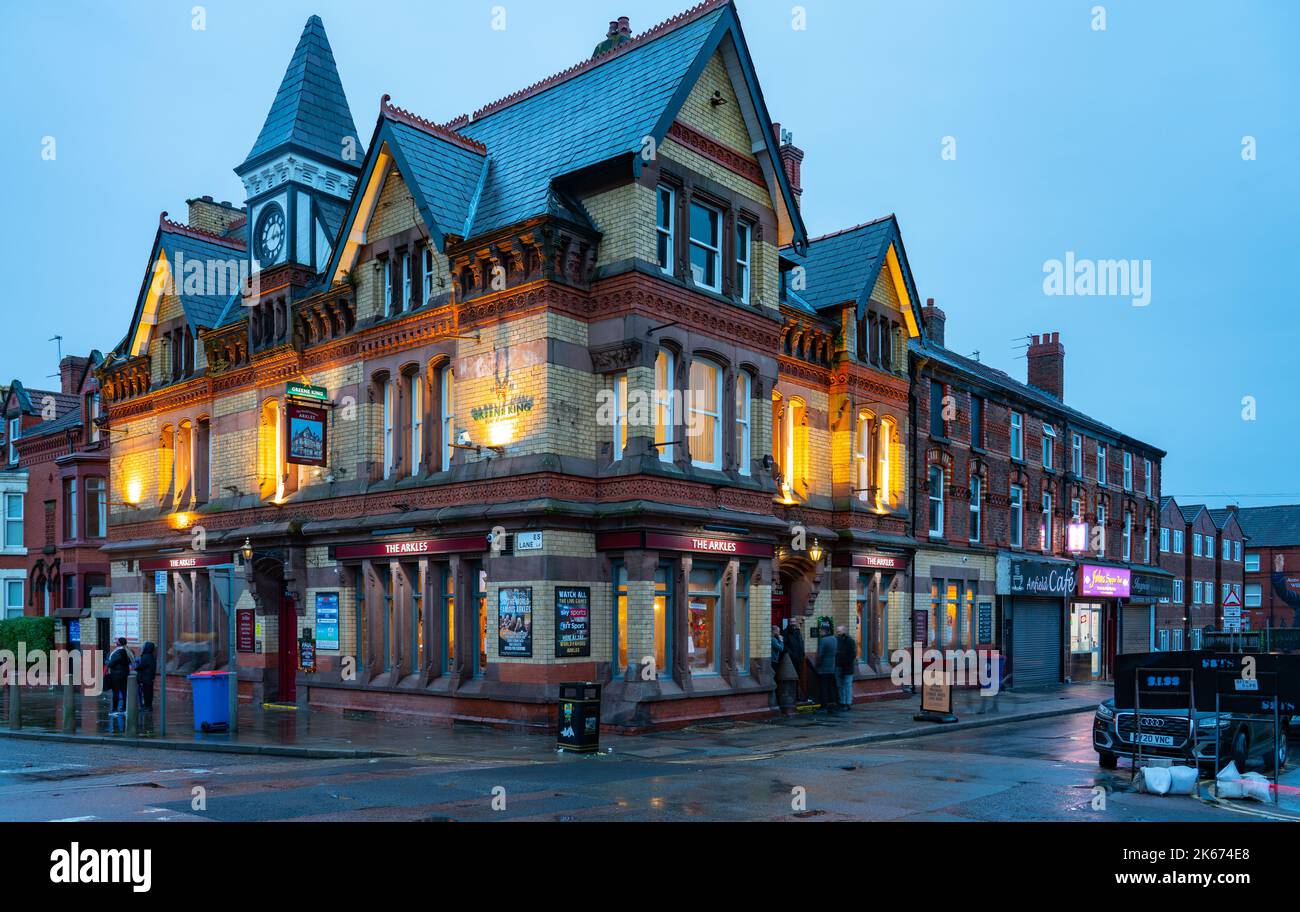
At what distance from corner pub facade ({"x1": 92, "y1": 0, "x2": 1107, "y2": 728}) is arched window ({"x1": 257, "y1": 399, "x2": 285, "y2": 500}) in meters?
0.08

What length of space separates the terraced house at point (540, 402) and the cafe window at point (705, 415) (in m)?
0.06

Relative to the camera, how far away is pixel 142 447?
32.6 metres

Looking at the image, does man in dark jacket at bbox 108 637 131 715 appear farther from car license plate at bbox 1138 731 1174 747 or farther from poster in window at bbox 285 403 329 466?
car license plate at bbox 1138 731 1174 747

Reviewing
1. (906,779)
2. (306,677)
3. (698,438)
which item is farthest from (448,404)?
(906,779)

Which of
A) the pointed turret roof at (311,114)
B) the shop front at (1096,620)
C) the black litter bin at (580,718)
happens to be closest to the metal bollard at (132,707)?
the black litter bin at (580,718)

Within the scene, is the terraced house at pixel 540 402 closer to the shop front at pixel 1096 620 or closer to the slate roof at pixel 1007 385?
the slate roof at pixel 1007 385

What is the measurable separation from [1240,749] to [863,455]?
13866 mm

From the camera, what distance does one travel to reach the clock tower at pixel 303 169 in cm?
2773

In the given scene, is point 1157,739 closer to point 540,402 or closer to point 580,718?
point 580,718

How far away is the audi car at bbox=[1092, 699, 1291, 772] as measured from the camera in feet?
50.3

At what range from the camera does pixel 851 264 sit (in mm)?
28953

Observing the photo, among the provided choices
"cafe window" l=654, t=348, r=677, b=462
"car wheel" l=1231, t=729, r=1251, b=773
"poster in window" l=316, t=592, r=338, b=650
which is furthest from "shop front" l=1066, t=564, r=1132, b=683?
"poster in window" l=316, t=592, r=338, b=650
